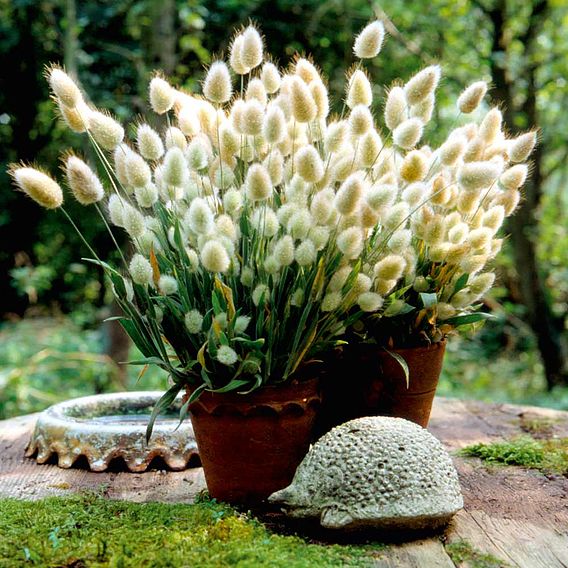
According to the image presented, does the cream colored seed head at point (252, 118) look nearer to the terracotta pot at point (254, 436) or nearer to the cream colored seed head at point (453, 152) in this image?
the cream colored seed head at point (453, 152)

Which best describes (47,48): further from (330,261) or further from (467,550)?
(467,550)

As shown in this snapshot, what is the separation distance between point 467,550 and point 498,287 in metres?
5.17

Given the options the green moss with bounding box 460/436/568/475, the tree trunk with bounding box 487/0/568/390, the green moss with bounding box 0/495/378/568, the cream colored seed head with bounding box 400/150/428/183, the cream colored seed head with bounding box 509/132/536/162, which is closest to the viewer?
the green moss with bounding box 0/495/378/568

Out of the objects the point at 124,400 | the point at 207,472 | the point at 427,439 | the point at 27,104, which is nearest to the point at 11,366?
the point at 27,104

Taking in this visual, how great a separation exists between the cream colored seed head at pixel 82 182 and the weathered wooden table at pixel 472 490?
0.60m

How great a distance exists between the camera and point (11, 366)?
169 inches

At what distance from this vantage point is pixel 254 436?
1251 mm

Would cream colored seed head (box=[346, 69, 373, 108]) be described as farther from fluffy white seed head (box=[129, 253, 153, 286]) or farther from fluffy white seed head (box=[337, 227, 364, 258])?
fluffy white seed head (box=[129, 253, 153, 286])

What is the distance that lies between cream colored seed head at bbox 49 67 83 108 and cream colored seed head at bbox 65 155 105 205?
93 millimetres

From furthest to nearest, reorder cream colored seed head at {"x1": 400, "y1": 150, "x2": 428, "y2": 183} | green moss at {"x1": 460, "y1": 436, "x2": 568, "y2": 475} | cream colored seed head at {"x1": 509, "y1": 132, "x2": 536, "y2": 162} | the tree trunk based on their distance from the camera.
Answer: the tree trunk → green moss at {"x1": 460, "y1": 436, "x2": 568, "y2": 475} → cream colored seed head at {"x1": 509, "y1": 132, "x2": 536, "y2": 162} → cream colored seed head at {"x1": 400, "y1": 150, "x2": 428, "y2": 183}

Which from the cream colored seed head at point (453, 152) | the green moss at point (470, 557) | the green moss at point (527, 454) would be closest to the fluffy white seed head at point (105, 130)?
the cream colored seed head at point (453, 152)

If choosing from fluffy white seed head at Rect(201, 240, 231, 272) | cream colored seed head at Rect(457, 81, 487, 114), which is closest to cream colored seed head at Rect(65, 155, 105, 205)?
fluffy white seed head at Rect(201, 240, 231, 272)

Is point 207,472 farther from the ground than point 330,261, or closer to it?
closer to it

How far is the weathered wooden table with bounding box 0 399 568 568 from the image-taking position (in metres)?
1.10
